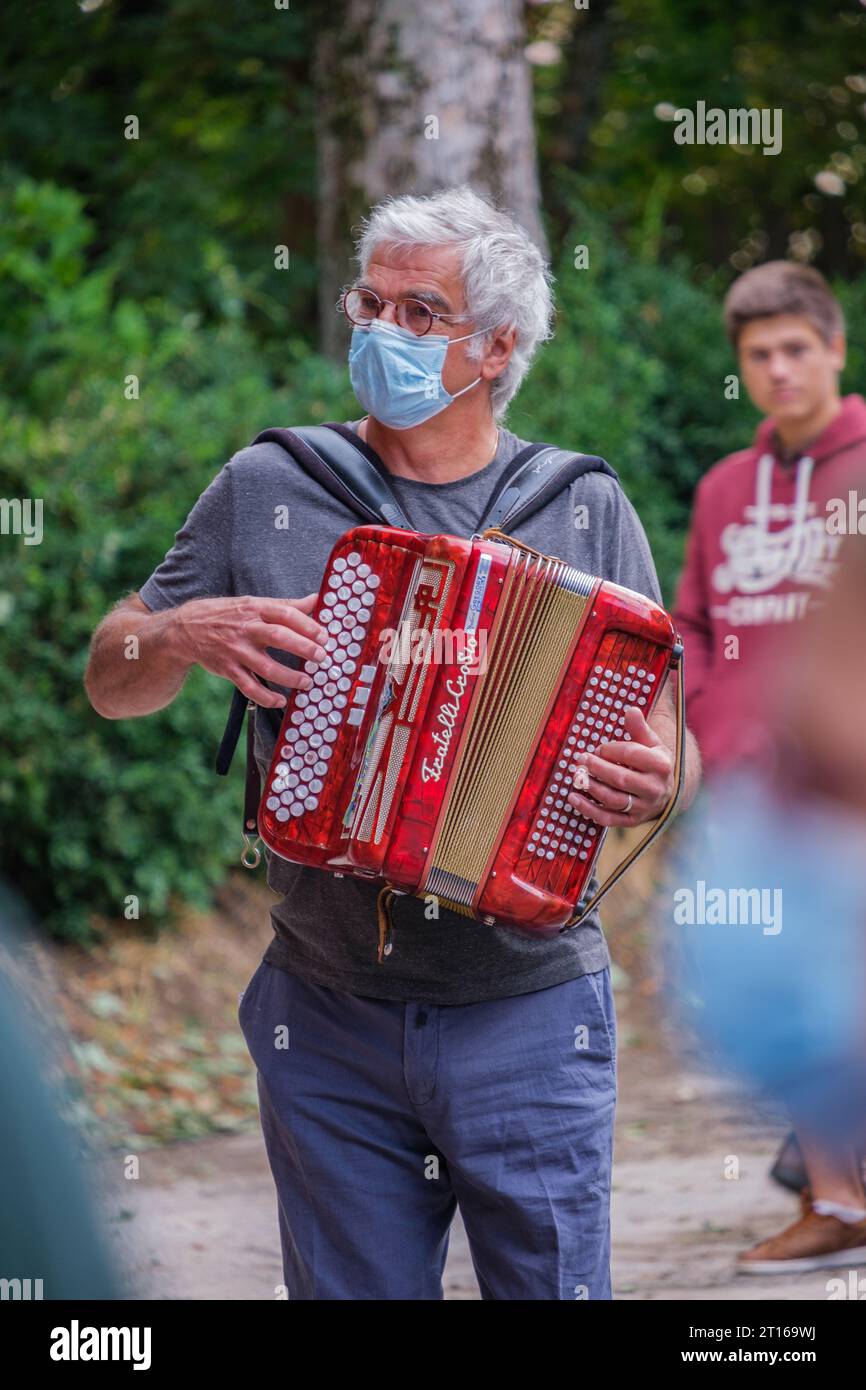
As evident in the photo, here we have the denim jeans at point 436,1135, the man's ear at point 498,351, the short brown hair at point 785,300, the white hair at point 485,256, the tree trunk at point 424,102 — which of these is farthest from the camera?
the tree trunk at point 424,102

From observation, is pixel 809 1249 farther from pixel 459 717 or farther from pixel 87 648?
pixel 87 648

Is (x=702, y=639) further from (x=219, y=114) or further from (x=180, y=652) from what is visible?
(x=219, y=114)

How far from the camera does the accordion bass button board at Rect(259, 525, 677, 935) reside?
230cm

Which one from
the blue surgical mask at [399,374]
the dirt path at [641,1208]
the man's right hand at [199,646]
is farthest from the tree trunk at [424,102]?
the man's right hand at [199,646]

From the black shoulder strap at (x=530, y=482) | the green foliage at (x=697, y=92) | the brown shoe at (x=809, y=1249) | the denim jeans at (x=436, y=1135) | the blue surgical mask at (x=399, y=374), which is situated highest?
the green foliage at (x=697, y=92)

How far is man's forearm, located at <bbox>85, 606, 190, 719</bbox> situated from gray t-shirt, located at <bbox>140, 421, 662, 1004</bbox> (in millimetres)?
64

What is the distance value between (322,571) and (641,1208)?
8.93 feet

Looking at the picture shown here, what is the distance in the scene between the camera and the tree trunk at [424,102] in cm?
604

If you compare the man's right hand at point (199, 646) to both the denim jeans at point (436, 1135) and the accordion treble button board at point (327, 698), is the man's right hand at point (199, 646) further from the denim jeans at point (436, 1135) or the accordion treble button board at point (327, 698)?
the denim jeans at point (436, 1135)

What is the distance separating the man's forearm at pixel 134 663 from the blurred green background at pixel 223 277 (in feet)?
8.71

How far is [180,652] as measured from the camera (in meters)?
2.43

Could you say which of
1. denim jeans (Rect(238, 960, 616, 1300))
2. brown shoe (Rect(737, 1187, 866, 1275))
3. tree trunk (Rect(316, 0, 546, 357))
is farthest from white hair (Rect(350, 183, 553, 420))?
tree trunk (Rect(316, 0, 546, 357))

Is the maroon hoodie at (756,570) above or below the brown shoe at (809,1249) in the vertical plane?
above
